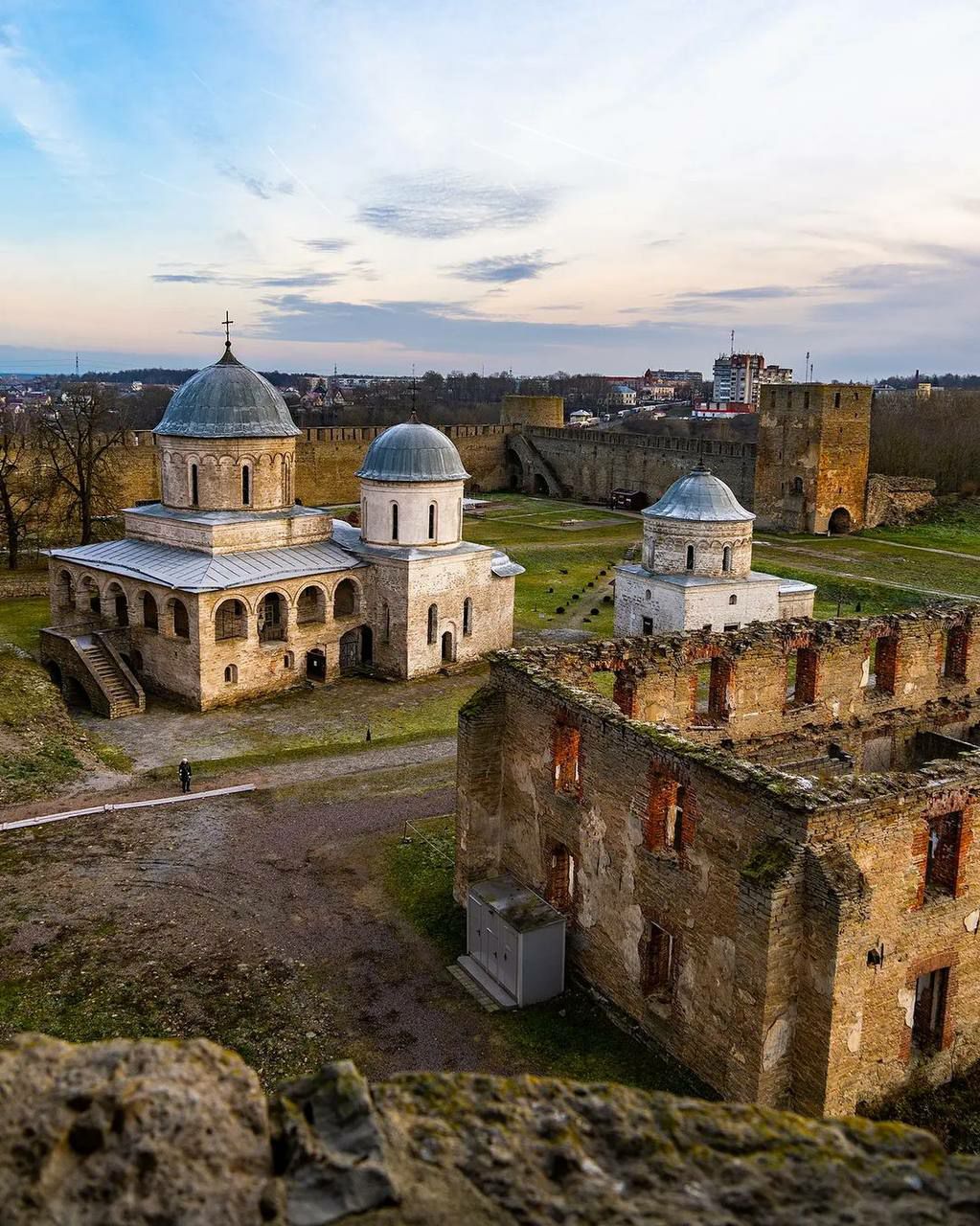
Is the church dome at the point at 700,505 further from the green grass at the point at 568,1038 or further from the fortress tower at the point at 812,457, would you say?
the fortress tower at the point at 812,457

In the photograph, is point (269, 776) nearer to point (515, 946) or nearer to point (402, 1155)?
point (515, 946)

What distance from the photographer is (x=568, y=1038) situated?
15398mm

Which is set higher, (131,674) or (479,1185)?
(479,1185)

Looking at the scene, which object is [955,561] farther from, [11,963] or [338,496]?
[11,963]

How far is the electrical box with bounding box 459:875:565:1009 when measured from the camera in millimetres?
16109

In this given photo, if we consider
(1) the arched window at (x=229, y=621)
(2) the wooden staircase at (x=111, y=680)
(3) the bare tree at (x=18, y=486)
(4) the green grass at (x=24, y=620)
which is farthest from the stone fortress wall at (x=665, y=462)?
(2) the wooden staircase at (x=111, y=680)

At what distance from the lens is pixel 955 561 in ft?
173

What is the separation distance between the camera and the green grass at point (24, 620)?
37000 mm

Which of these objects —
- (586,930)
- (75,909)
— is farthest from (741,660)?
(75,909)

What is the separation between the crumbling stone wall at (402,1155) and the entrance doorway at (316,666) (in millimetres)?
29485

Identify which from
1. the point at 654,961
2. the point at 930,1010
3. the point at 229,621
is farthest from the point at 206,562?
the point at 930,1010

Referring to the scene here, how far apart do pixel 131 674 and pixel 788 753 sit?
2006 centimetres

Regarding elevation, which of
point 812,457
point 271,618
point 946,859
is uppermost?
point 812,457

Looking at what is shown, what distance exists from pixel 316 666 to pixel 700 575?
13505mm
